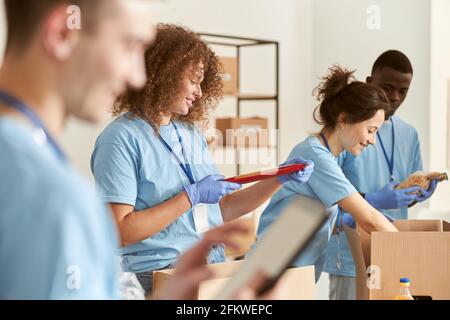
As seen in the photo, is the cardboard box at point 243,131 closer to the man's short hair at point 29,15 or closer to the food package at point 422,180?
the food package at point 422,180

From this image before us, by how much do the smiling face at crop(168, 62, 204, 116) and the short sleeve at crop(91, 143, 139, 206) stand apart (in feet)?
0.71

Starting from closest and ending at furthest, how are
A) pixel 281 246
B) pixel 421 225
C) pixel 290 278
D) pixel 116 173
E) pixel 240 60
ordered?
pixel 281 246
pixel 290 278
pixel 116 173
pixel 421 225
pixel 240 60

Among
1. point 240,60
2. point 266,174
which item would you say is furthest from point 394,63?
point 240,60

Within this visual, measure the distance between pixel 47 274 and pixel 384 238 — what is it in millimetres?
1310

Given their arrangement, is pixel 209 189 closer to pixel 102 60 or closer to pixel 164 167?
pixel 164 167

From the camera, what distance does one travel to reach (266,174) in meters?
2.06

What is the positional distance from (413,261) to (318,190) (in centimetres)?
48

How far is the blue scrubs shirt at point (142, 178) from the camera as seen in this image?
6.01ft

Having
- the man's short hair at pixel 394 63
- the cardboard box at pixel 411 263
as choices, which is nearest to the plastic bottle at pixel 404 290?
the cardboard box at pixel 411 263

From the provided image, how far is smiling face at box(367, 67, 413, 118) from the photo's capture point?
2.74 m

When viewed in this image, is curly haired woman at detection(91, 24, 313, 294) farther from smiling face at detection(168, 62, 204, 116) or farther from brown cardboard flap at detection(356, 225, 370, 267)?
brown cardboard flap at detection(356, 225, 370, 267)

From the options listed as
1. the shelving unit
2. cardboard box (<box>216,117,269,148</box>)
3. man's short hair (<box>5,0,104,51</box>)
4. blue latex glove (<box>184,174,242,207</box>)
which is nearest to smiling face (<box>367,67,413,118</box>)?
blue latex glove (<box>184,174,242,207</box>)

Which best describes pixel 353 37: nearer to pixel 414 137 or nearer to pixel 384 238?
pixel 414 137

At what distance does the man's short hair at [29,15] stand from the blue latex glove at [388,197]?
193 cm
